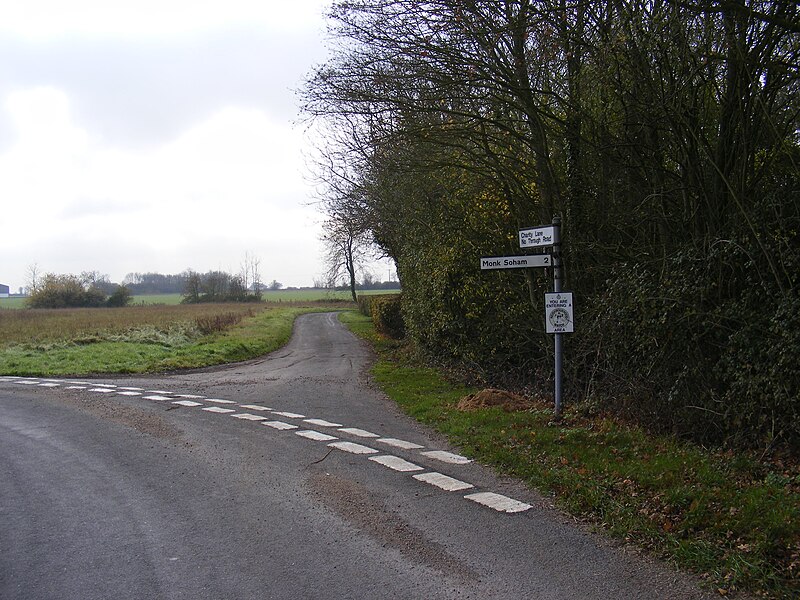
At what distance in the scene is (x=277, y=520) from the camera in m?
5.86

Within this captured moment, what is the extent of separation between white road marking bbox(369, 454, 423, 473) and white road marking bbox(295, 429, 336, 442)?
4.30ft

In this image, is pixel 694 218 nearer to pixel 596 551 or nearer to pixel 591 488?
pixel 591 488

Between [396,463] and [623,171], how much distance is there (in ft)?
20.0

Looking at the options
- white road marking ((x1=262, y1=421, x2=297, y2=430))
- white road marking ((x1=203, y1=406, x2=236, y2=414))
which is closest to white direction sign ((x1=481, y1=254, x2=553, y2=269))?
white road marking ((x1=262, y1=421, x2=297, y2=430))

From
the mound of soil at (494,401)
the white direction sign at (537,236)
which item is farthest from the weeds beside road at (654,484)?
the white direction sign at (537,236)

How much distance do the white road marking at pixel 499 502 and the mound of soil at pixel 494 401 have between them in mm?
4496

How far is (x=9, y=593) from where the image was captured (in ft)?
14.6

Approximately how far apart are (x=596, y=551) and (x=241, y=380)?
13.6 meters

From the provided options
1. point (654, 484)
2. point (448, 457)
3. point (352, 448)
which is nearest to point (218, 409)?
point (352, 448)

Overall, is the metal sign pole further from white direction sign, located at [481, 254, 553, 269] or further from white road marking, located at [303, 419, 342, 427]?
white road marking, located at [303, 419, 342, 427]

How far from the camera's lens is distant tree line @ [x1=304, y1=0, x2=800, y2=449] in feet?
25.2

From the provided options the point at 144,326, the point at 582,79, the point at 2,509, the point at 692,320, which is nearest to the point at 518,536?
the point at 692,320

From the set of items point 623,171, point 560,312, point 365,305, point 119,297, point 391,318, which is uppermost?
point 623,171

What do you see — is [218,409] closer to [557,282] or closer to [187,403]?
[187,403]
